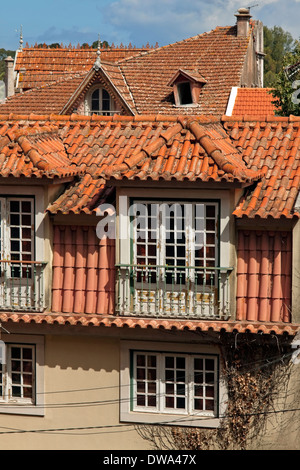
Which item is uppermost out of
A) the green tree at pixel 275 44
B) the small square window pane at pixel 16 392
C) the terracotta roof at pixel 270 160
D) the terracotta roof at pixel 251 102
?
the green tree at pixel 275 44

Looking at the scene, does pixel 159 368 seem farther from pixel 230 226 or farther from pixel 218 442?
pixel 230 226

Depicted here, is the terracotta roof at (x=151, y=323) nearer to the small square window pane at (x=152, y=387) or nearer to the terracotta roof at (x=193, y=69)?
the small square window pane at (x=152, y=387)

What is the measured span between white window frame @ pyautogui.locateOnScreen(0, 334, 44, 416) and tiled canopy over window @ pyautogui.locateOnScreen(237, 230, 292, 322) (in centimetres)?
424

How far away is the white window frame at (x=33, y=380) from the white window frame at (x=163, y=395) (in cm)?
170

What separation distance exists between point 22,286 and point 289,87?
1691cm

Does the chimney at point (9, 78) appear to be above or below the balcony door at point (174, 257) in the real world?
above

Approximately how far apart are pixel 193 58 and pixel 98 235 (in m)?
30.9

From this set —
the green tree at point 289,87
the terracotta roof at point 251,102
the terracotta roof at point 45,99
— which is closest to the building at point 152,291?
the green tree at point 289,87

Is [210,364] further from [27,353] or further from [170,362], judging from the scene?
[27,353]

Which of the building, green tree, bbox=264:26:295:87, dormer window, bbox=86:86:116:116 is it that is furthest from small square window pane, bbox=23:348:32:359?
green tree, bbox=264:26:295:87

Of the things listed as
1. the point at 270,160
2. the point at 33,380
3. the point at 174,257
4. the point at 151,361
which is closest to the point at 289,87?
the point at 270,160

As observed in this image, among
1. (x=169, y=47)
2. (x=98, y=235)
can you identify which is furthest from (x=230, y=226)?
(x=169, y=47)

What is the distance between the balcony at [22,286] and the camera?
823 inches

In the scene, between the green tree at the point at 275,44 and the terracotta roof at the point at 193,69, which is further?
the green tree at the point at 275,44
